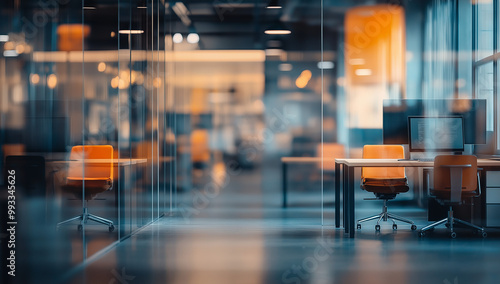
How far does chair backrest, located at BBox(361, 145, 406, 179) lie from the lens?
21.4ft

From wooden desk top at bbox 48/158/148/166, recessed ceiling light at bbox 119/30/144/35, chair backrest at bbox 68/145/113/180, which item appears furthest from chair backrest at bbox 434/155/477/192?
recessed ceiling light at bbox 119/30/144/35

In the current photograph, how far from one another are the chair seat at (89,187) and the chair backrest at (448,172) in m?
3.70

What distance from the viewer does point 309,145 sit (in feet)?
22.8

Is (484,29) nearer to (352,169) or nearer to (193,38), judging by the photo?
(352,169)

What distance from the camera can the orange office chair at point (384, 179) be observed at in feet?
20.3

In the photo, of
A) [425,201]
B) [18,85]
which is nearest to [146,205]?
[18,85]

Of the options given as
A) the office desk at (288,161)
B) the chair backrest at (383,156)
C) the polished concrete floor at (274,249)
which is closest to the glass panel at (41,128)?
the polished concrete floor at (274,249)

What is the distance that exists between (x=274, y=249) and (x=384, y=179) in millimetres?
2151

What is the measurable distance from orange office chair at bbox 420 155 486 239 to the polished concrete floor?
0.49 metres

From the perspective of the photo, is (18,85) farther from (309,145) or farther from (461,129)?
(461,129)

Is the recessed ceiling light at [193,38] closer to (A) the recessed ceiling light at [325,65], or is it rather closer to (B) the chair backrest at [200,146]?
(B) the chair backrest at [200,146]

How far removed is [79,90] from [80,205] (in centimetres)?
104

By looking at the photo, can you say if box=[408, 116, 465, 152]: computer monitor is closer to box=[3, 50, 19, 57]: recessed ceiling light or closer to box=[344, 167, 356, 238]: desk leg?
box=[344, 167, 356, 238]: desk leg

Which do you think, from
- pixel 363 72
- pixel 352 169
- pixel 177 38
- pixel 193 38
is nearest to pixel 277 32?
pixel 193 38
